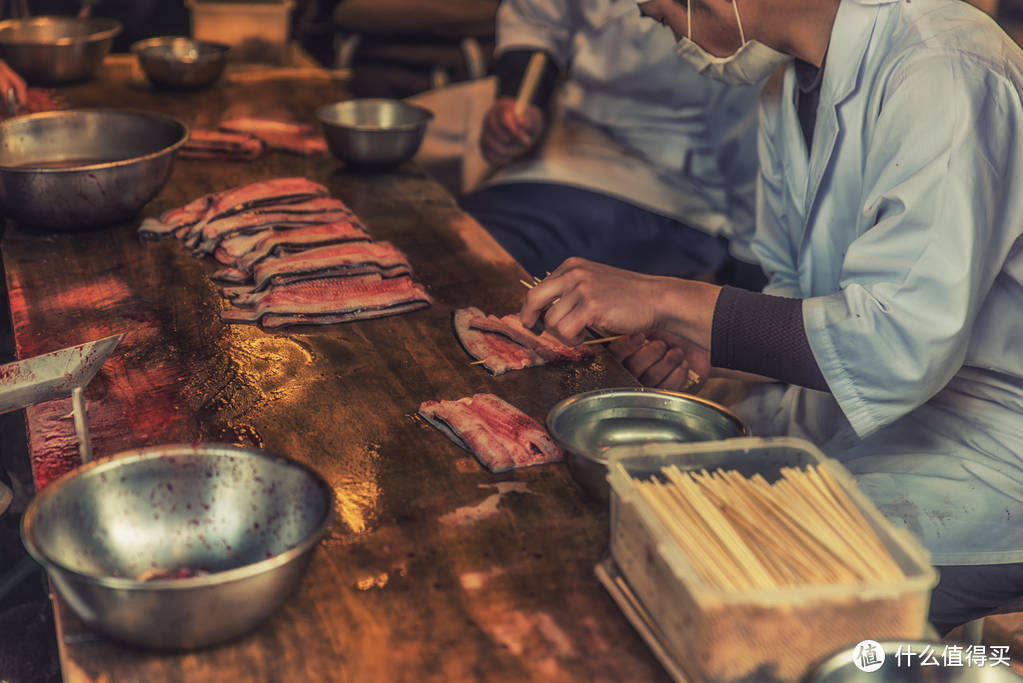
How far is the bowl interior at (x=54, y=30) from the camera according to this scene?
4.38 m

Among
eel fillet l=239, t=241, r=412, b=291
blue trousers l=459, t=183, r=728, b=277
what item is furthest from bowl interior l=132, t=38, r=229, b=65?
eel fillet l=239, t=241, r=412, b=291

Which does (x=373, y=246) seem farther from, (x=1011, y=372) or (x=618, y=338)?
(x=1011, y=372)

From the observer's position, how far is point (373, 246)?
106 inches

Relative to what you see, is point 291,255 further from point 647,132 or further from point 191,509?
point 647,132

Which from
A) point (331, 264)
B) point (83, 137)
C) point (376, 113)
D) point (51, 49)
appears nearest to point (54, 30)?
point (51, 49)

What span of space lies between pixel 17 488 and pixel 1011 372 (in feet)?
9.05

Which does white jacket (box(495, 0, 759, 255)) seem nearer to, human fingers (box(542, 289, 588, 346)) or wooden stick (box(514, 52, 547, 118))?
wooden stick (box(514, 52, 547, 118))

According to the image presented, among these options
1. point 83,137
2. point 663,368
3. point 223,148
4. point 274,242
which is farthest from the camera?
point 223,148

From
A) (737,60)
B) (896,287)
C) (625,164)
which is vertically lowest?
(625,164)

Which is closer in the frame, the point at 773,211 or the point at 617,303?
the point at 617,303

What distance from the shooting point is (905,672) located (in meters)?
1.20

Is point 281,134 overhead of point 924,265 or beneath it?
beneath

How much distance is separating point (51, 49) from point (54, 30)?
1.43 ft

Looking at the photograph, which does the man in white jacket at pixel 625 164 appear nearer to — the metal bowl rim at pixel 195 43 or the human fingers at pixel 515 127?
the human fingers at pixel 515 127
